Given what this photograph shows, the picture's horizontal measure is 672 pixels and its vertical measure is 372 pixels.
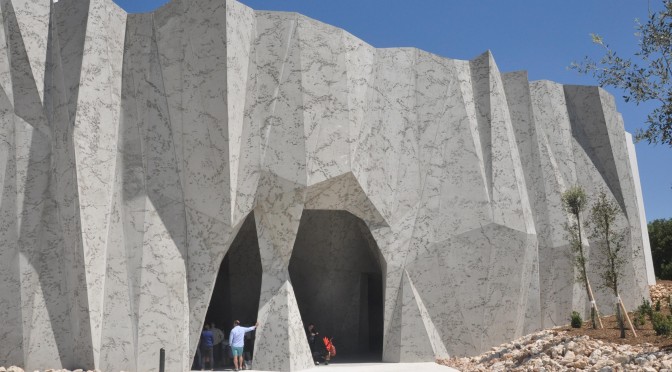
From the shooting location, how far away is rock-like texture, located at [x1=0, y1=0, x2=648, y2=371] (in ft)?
50.2

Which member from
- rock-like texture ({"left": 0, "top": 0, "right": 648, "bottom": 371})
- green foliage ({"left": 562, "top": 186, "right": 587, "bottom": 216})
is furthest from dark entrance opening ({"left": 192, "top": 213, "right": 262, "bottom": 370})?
green foliage ({"left": 562, "top": 186, "right": 587, "bottom": 216})

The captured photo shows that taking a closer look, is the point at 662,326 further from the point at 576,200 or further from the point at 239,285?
the point at 239,285

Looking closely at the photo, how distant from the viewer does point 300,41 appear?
17781 millimetres

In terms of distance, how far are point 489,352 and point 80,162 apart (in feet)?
37.1

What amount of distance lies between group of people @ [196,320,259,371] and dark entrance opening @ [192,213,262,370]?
220 cm

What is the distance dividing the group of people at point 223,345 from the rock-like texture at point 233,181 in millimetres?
558

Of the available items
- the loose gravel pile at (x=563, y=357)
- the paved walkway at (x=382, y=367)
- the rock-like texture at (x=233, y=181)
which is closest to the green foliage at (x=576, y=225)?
the rock-like texture at (x=233, y=181)

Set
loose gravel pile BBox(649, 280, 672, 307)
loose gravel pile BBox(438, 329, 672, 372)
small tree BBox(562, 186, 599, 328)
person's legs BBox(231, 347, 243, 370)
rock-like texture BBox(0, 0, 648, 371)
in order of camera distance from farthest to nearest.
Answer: loose gravel pile BBox(649, 280, 672, 307)
small tree BBox(562, 186, 599, 328)
person's legs BBox(231, 347, 243, 370)
rock-like texture BBox(0, 0, 648, 371)
loose gravel pile BBox(438, 329, 672, 372)

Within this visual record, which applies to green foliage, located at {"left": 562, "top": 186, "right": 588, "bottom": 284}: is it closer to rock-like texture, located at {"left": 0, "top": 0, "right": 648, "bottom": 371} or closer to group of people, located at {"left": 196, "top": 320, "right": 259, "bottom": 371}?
rock-like texture, located at {"left": 0, "top": 0, "right": 648, "bottom": 371}

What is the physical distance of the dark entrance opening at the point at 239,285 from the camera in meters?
20.8

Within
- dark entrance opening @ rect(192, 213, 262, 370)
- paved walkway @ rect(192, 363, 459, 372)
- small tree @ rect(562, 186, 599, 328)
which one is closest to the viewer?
paved walkway @ rect(192, 363, 459, 372)

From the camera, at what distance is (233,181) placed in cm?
1666

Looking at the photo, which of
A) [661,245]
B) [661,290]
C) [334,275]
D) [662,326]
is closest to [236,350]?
[334,275]

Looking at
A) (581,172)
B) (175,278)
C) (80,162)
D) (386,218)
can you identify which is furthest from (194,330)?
(581,172)
